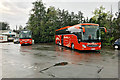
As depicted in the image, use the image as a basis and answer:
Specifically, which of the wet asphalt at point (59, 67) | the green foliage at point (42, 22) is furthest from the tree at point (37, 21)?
the wet asphalt at point (59, 67)

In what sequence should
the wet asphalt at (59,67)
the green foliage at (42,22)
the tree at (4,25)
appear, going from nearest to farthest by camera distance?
the wet asphalt at (59,67)
the green foliage at (42,22)
the tree at (4,25)

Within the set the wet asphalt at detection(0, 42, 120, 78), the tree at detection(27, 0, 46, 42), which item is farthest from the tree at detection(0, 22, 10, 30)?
the wet asphalt at detection(0, 42, 120, 78)

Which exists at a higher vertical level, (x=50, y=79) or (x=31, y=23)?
(x=31, y=23)

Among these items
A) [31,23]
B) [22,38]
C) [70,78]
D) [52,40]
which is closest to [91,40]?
[70,78]

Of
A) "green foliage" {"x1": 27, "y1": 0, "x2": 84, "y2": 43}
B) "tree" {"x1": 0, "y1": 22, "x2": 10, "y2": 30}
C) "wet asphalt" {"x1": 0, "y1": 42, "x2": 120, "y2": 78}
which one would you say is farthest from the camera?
"tree" {"x1": 0, "y1": 22, "x2": 10, "y2": 30}

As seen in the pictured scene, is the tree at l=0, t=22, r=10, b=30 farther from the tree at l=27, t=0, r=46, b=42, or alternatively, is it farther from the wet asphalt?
the wet asphalt

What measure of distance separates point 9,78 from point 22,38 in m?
22.0

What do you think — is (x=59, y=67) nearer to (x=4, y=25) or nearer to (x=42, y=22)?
(x=42, y=22)

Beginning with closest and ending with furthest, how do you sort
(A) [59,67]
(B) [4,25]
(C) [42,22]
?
(A) [59,67] → (C) [42,22] → (B) [4,25]

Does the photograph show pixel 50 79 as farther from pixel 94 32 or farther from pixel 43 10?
pixel 43 10

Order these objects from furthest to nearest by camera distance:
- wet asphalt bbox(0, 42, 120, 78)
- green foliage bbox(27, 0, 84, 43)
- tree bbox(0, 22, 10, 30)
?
1. tree bbox(0, 22, 10, 30)
2. green foliage bbox(27, 0, 84, 43)
3. wet asphalt bbox(0, 42, 120, 78)

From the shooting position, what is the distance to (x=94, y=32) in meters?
15.3

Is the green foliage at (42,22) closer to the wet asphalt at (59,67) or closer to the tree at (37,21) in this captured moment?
the tree at (37,21)

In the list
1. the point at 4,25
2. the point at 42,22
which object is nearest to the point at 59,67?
the point at 42,22
